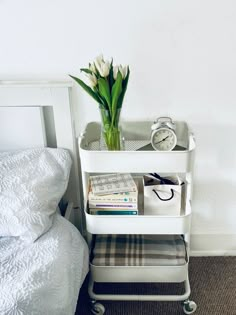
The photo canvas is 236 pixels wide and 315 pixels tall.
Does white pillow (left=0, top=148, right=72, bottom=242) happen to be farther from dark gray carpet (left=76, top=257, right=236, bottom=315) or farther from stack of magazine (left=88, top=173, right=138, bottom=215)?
dark gray carpet (left=76, top=257, right=236, bottom=315)

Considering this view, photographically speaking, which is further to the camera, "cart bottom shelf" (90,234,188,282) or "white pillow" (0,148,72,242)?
"cart bottom shelf" (90,234,188,282)

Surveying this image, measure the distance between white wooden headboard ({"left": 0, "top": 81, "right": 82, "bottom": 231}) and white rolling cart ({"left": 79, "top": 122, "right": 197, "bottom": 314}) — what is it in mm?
124

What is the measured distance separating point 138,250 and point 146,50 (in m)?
0.85

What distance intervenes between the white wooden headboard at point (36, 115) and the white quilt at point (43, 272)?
372mm

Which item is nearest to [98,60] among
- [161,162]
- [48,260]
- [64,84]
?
[64,84]

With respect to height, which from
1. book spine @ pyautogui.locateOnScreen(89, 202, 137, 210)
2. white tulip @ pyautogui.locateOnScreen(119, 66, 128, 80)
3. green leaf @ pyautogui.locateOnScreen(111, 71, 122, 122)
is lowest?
book spine @ pyautogui.locateOnScreen(89, 202, 137, 210)

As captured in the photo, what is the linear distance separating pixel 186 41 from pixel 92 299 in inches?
45.8

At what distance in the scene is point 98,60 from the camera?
1.17 meters

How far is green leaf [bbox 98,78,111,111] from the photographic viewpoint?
1175 millimetres

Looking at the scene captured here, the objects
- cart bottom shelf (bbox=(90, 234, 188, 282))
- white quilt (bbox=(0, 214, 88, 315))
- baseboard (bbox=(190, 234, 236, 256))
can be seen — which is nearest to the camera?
white quilt (bbox=(0, 214, 88, 315))

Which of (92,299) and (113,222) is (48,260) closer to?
(113,222)

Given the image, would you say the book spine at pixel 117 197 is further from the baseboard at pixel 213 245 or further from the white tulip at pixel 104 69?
the baseboard at pixel 213 245

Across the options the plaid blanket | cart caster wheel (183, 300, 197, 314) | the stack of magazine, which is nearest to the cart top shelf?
the stack of magazine

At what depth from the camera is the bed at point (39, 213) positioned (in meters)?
1.05
